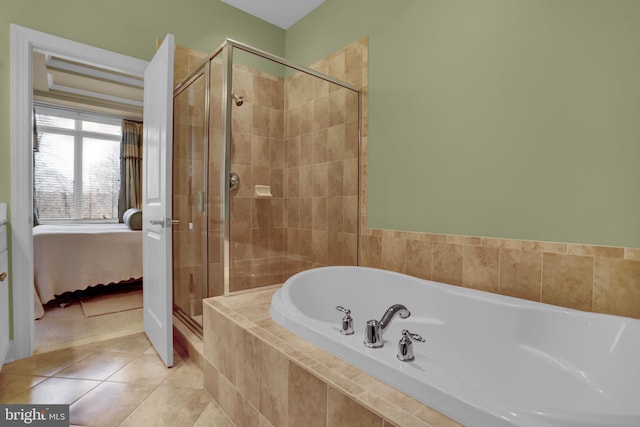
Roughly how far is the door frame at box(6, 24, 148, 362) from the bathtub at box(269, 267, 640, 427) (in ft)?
5.37

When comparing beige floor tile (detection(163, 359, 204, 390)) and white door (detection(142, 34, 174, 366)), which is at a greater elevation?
white door (detection(142, 34, 174, 366))

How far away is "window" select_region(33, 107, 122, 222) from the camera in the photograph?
4465mm

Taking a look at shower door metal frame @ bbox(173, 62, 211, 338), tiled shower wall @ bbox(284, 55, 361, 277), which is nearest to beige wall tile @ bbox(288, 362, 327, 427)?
shower door metal frame @ bbox(173, 62, 211, 338)

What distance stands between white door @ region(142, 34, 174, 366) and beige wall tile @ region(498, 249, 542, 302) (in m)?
1.79

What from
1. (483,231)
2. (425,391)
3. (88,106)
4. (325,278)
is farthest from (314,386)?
(88,106)

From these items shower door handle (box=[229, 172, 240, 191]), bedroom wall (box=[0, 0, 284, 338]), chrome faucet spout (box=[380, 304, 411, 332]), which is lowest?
chrome faucet spout (box=[380, 304, 411, 332])

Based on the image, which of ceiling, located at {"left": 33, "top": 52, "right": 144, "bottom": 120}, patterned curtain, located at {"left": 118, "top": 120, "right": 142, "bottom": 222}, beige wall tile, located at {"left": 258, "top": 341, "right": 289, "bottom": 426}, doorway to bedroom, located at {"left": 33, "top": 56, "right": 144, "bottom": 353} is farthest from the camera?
patterned curtain, located at {"left": 118, "top": 120, "right": 142, "bottom": 222}

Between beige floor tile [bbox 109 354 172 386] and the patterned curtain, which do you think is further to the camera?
the patterned curtain

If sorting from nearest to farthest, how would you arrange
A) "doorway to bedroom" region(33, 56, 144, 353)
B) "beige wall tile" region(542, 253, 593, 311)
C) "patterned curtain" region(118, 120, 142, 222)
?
"beige wall tile" region(542, 253, 593, 311) → "doorway to bedroom" region(33, 56, 144, 353) → "patterned curtain" region(118, 120, 142, 222)

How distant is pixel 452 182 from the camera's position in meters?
1.74

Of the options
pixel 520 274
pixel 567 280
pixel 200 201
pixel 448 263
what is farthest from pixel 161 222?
pixel 567 280

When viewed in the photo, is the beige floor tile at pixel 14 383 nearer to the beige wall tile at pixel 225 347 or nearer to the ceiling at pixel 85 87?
the beige wall tile at pixel 225 347

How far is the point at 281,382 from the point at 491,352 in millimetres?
908

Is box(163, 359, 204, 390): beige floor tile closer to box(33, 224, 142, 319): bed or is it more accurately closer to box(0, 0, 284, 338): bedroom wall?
box(0, 0, 284, 338): bedroom wall
